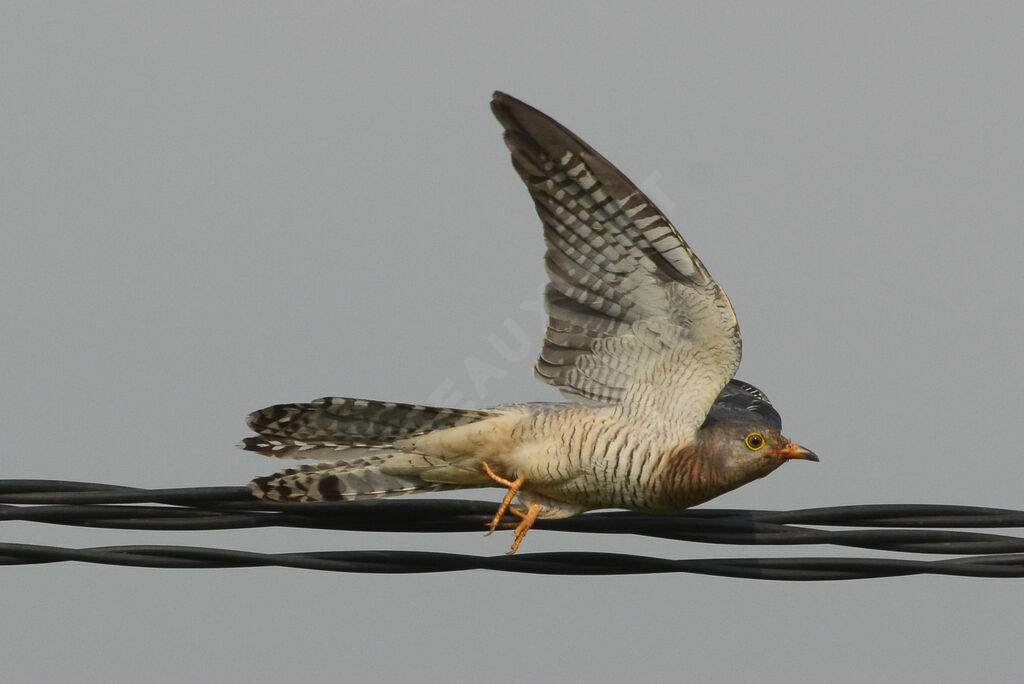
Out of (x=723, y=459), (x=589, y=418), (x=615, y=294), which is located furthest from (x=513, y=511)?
(x=615, y=294)

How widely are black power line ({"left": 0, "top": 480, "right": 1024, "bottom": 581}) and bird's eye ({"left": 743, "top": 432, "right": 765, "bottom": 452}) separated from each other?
783 mm

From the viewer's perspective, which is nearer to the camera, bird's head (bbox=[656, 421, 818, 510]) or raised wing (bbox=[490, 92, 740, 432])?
raised wing (bbox=[490, 92, 740, 432])

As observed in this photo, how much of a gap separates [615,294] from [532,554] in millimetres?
1373

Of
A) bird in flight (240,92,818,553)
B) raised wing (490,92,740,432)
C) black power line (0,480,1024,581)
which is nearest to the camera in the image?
black power line (0,480,1024,581)

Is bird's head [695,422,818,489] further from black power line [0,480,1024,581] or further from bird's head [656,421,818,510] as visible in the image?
black power line [0,480,1024,581]

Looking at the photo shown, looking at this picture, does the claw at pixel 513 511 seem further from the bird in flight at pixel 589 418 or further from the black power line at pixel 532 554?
the black power line at pixel 532 554

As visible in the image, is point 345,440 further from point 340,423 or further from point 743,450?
point 743,450

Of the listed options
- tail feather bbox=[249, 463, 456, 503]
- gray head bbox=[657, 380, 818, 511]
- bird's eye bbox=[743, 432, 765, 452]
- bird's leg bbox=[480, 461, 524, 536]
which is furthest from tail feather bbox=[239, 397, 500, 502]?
bird's eye bbox=[743, 432, 765, 452]

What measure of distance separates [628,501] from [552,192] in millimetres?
1304

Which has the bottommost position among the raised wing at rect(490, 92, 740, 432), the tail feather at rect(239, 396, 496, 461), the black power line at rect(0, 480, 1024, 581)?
the black power line at rect(0, 480, 1024, 581)

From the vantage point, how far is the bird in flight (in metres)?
5.80

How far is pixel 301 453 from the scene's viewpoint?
6.03m

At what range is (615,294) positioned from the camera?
6.04 m

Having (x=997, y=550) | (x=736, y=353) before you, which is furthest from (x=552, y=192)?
(x=997, y=550)
